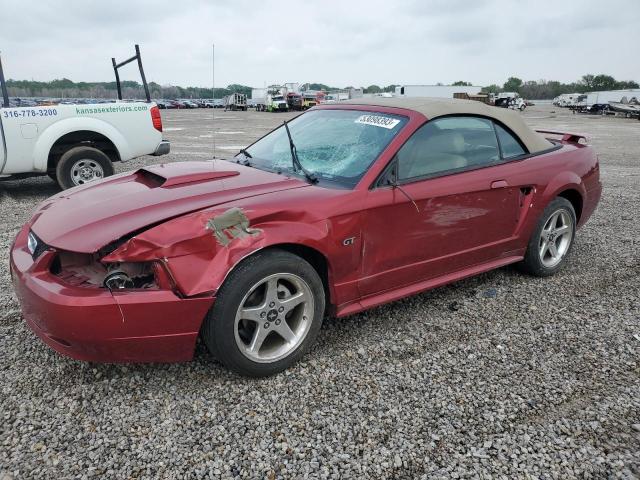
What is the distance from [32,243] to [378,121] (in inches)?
88.2

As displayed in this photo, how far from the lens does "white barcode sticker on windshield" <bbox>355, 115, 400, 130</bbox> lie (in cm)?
323

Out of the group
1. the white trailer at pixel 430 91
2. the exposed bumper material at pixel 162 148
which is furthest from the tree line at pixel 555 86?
the exposed bumper material at pixel 162 148

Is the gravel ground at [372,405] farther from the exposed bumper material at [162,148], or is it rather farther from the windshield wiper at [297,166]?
the exposed bumper material at [162,148]

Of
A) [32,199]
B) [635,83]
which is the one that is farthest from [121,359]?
[635,83]

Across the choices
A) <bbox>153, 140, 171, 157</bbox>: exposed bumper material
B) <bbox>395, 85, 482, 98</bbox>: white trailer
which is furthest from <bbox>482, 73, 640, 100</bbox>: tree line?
<bbox>153, 140, 171, 157</bbox>: exposed bumper material

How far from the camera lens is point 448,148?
3375mm

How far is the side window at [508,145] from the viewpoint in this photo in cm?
372

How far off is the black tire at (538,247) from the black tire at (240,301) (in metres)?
2.12

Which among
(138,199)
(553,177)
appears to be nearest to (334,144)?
(138,199)

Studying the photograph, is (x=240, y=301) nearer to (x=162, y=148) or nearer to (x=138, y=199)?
(x=138, y=199)

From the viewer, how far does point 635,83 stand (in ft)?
361

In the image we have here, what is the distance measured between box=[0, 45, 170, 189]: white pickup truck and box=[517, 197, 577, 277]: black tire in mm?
5723

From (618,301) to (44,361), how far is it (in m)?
3.95

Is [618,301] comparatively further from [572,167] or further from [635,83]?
[635,83]
